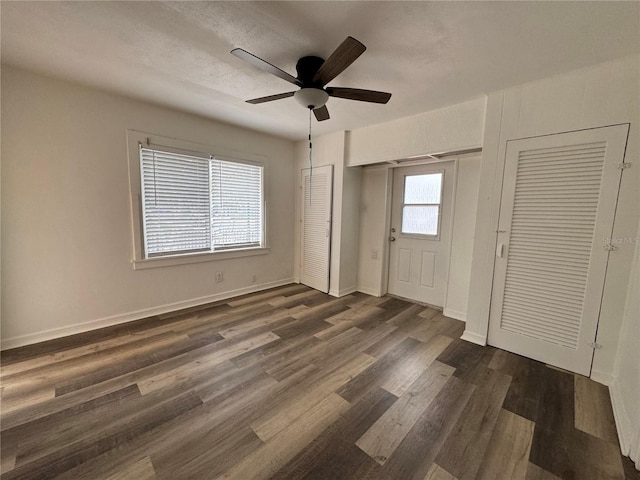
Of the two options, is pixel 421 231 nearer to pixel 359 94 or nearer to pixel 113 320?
pixel 359 94

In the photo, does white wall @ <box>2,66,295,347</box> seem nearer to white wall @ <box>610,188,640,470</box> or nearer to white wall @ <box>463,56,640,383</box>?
white wall @ <box>463,56,640,383</box>

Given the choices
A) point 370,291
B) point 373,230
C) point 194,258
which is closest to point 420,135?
point 373,230

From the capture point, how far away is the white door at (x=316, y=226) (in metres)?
3.97

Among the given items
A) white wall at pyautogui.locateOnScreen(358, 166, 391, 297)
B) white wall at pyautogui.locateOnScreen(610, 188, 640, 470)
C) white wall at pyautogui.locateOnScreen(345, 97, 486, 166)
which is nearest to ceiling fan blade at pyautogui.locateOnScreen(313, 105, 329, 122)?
white wall at pyautogui.locateOnScreen(345, 97, 486, 166)

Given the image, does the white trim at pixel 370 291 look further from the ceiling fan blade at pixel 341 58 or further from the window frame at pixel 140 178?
the ceiling fan blade at pixel 341 58

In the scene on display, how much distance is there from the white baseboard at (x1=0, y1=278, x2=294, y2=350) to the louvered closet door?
3355 mm

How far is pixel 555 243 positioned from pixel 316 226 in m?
2.90

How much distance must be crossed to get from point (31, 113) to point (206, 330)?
8.44ft

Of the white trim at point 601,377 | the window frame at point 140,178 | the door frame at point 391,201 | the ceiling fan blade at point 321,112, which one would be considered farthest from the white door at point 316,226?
the white trim at point 601,377

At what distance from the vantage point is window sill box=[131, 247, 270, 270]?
298 cm

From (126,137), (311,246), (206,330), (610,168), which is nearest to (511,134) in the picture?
(610,168)

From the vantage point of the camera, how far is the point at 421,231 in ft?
12.0

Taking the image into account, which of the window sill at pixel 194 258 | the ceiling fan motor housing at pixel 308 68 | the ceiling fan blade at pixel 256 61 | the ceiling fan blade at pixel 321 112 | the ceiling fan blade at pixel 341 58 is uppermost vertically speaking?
the ceiling fan motor housing at pixel 308 68

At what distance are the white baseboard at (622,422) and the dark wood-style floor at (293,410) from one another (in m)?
0.04
